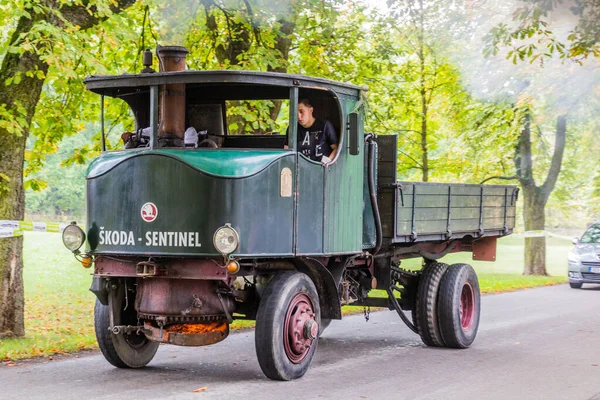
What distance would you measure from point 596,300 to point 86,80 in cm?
1226

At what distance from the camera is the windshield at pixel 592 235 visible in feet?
71.0

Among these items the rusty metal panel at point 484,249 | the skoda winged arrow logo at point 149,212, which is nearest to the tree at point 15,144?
the skoda winged arrow logo at point 149,212

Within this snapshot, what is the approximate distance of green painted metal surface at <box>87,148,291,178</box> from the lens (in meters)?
7.80

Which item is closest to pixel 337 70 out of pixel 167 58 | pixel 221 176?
pixel 167 58

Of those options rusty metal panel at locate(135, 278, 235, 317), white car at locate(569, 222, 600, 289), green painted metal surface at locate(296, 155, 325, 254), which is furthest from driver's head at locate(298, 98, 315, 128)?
white car at locate(569, 222, 600, 289)

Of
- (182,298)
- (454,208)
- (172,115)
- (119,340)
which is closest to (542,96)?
(454,208)

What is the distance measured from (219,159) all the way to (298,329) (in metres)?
1.78

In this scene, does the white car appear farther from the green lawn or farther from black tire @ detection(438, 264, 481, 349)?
black tire @ detection(438, 264, 481, 349)

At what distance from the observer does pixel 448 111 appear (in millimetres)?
25406

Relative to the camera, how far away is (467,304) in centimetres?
1166

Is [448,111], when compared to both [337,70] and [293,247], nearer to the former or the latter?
[337,70]

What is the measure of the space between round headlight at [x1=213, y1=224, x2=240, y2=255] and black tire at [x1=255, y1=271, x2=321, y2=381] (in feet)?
2.60

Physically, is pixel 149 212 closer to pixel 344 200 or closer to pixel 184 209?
pixel 184 209

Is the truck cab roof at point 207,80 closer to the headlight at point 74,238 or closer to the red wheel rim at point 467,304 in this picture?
the headlight at point 74,238
